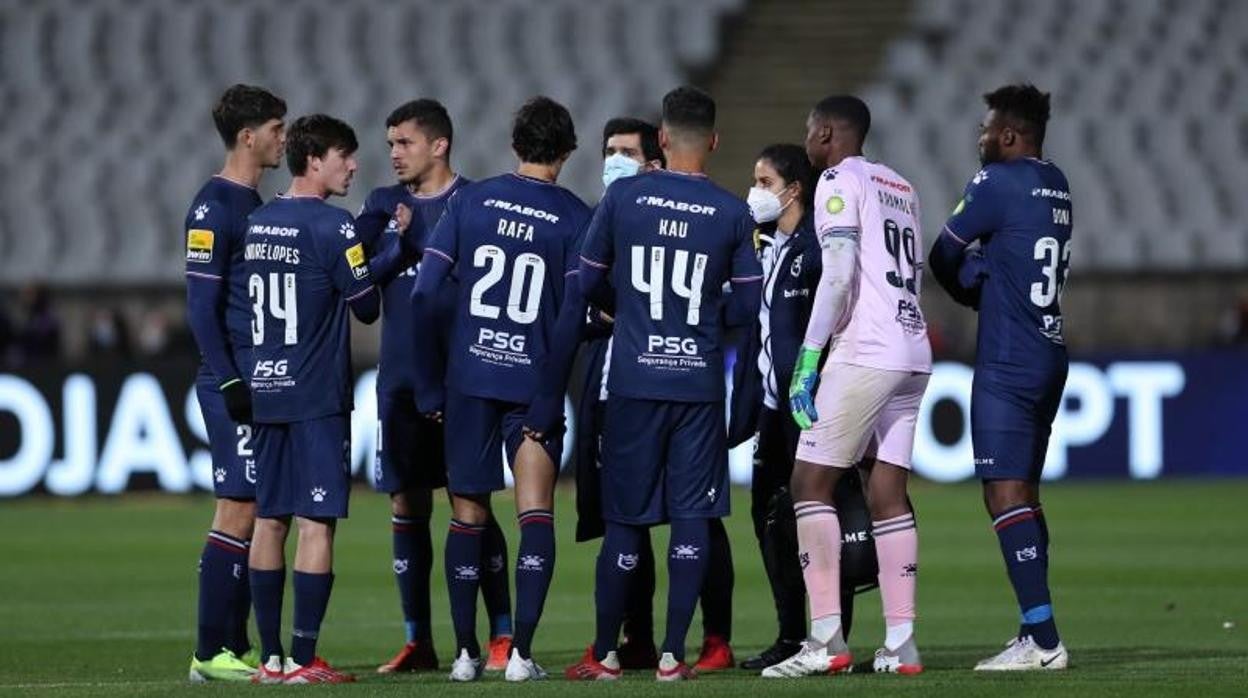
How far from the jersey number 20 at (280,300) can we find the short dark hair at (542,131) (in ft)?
3.66

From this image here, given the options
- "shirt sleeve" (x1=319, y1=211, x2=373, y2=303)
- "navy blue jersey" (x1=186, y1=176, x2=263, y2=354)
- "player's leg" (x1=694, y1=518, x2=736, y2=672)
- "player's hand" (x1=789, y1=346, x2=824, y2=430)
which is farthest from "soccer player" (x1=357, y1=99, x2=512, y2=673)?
"player's hand" (x1=789, y1=346, x2=824, y2=430)

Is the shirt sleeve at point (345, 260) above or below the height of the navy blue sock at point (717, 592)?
above

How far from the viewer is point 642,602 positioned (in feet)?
34.2

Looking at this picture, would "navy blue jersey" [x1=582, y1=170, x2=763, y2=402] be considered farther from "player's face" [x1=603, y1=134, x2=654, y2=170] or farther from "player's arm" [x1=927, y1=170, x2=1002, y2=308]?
"player's face" [x1=603, y1=134, x2=654, y2=170]

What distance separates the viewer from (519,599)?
9.62 meters

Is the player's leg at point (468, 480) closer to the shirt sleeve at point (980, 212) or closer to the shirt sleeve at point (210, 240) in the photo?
the shirt sleeve at point (210, 240)

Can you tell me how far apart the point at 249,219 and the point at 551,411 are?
5.00 feet

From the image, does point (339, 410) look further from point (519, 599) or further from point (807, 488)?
point (807, 488)

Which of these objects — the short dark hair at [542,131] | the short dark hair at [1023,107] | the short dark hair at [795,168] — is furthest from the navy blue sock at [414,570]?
the short dark hair at [1023,107]

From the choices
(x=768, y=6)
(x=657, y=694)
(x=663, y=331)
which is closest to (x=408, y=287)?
(x=663, y=331)

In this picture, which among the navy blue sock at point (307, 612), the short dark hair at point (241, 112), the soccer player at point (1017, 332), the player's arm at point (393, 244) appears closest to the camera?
the navy blue sock at point (307, 612)

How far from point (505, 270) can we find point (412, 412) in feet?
3.25

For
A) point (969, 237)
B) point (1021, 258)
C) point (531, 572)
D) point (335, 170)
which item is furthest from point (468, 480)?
point (1021, 258)

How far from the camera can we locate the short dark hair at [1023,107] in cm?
991
